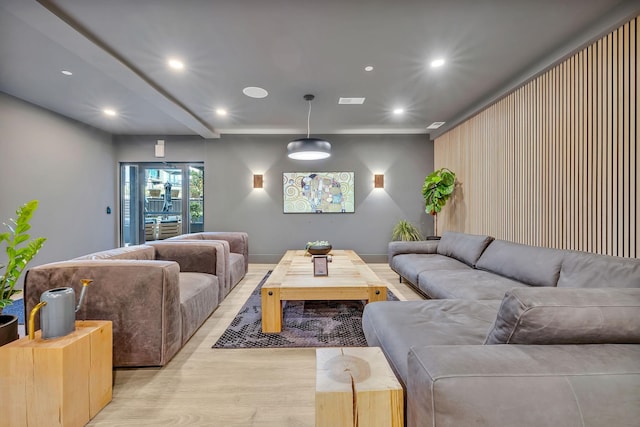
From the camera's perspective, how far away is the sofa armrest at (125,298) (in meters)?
1.82

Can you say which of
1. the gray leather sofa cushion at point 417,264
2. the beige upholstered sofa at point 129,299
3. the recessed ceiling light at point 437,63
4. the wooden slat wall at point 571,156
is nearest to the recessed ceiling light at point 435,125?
the wooden slat wall at point 571,156

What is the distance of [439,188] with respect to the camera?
15.5ft

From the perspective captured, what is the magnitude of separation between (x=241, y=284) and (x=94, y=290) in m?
2.31

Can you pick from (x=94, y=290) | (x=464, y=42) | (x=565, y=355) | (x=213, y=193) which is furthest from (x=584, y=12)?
(x=213, y=193)

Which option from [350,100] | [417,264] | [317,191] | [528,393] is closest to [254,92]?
[350,100]

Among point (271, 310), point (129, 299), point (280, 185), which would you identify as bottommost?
point (271, 310)

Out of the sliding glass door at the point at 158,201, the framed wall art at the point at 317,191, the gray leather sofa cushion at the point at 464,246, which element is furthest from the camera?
the sliding glass door at the point at 158,201

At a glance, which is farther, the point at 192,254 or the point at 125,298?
the point at 192,254

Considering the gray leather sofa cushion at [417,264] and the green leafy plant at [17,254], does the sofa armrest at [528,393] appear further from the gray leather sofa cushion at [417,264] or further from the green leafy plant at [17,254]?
the gray leather sofa cushion at [417,264]

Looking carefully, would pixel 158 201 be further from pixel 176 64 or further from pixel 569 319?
pixel 569 319

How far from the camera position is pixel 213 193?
224 inches

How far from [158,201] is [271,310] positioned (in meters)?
4.74

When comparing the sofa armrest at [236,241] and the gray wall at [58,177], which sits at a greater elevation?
the gray wall at [58,177]

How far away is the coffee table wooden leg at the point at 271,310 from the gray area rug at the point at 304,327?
8cm
